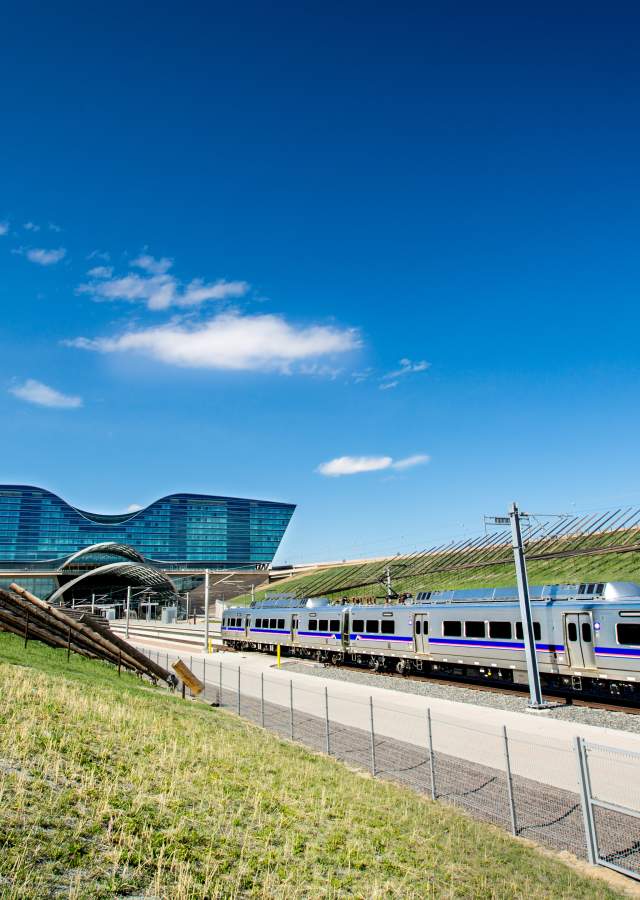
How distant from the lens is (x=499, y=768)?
1512 centimetres

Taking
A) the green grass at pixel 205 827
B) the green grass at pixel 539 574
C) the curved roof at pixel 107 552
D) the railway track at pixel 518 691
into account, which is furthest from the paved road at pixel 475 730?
the curved roof at pixel 107 552

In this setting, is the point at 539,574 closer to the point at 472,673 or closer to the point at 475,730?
the point at 472,673

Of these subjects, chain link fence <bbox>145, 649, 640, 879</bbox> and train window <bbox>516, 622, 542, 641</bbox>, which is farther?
train window <bbox>516, 622, 542, 641</bbox>

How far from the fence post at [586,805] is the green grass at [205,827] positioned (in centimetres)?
63

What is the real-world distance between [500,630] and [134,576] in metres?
98.7

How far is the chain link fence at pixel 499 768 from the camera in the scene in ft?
34.4

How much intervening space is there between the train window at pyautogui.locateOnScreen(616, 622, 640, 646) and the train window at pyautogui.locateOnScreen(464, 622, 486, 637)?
6807 mm

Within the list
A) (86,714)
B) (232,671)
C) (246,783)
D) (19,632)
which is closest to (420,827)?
(246,783)

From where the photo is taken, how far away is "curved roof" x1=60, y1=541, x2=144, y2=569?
112875mm

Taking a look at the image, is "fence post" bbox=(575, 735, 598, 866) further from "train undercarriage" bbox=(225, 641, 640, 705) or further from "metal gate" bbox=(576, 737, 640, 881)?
"train undercarriage" bbox=(225, 641, 640, 705)

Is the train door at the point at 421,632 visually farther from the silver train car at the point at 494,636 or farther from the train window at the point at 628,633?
the train window at the point at 628,633

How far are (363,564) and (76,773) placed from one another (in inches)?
4441

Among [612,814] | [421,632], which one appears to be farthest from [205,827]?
[421,632]

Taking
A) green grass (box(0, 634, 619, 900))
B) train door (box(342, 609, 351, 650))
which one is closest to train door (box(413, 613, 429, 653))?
train door (box(342, 609, 351, 650))
